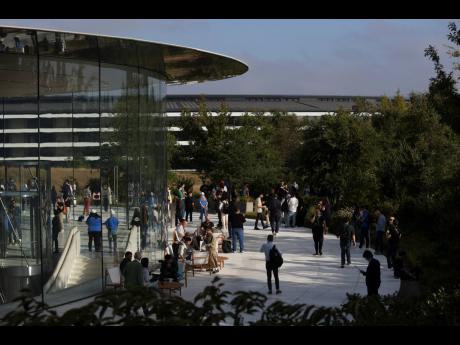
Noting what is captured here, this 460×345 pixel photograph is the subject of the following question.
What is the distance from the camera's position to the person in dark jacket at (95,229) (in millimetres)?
19875

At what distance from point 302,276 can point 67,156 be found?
6671mm

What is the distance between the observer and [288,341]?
15.6ft

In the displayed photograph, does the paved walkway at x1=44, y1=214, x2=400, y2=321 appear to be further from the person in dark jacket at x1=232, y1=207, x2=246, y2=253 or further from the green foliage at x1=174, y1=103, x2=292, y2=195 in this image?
the green foliage at x1=174, y1=103, x2=292, y2=195

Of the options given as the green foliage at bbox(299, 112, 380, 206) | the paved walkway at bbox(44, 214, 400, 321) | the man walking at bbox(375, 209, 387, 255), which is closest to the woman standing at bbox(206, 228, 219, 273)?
the paved walkway at bbox(44, 214, 400, 321)

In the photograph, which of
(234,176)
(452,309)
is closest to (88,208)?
(452,309)

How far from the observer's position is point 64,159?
63.0 feet

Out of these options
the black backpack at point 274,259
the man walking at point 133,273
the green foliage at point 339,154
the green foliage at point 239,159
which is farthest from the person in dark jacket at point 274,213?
the green foliage at point 239,159

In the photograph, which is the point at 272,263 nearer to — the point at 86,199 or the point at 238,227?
the point at 86,199

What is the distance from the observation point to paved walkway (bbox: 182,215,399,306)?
19109 millimetres

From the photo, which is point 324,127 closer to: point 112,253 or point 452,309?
point 112,253

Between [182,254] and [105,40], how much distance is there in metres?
6.39

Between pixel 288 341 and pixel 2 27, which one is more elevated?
pixel 2 27

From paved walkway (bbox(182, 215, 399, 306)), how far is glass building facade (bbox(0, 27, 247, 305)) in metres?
2.53

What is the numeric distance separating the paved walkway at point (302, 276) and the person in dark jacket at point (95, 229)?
7.48 feet
